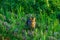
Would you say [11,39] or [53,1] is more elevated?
[53,1]

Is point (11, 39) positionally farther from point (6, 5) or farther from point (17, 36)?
point (6, 5)

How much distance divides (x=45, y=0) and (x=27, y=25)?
86 centimetres

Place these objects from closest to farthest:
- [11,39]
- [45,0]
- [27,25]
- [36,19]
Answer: [11,39] < [27,25] < [36,19] < [45,0]

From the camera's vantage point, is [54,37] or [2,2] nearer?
[54,37]

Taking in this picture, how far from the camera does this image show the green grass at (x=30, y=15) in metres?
4.24

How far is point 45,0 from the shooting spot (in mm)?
5113

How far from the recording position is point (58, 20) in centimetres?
482

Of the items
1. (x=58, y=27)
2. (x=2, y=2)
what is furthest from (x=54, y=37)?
(x=2, y=2)

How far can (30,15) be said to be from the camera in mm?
4793

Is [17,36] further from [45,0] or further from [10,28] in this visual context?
[45,0]

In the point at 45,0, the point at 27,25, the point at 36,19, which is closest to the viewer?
the point at 27,25

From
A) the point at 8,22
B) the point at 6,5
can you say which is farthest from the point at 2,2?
the point at 8,22

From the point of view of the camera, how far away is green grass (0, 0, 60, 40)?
424 centimetres

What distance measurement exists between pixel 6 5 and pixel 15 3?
183 millimetres
